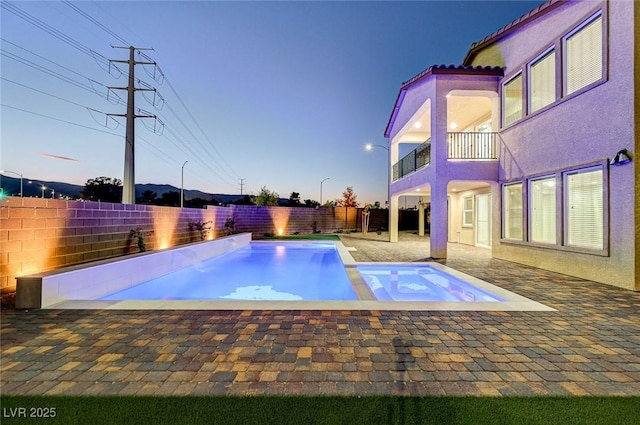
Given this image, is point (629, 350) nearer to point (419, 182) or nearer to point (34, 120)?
point (419, 182)

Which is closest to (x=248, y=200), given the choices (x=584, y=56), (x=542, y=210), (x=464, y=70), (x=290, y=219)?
(x=290, y=219)

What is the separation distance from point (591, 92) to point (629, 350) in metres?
5.97

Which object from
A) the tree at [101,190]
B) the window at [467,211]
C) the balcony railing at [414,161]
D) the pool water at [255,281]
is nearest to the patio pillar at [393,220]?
the balcony railing at [414,161]

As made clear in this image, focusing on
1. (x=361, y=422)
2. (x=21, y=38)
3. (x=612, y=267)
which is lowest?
(x=361, y=422)

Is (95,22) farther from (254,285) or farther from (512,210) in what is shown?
(512,210)

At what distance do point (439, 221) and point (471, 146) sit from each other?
347 centimetres

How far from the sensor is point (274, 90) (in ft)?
67.4

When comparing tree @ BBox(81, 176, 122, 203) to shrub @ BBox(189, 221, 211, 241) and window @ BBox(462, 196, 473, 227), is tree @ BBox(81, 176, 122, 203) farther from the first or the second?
window @ BBox(462, 196, 473, 227)

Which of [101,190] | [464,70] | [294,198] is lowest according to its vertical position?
[294,198]

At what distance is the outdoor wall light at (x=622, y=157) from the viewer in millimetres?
5573

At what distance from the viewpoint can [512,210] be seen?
30.5ft

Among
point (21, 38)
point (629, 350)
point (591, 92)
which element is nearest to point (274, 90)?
point (21, 38)

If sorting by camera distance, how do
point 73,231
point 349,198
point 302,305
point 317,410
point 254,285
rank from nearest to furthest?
point 317,410, point 302,305, point 73,231, point 254,285, point 349,198

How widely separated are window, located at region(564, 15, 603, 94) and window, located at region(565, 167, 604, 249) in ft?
6.86
